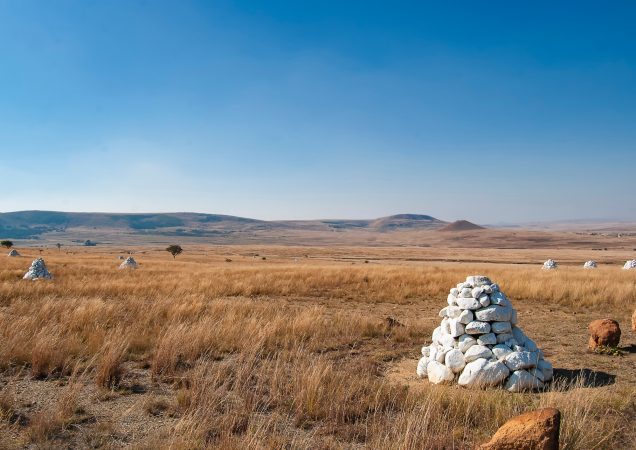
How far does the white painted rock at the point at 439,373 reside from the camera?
279 inches

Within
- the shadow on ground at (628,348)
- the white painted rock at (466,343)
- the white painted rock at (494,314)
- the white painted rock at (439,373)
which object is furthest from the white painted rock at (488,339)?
the shadow on ground at (628,348)

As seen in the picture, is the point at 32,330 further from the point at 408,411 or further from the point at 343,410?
the point at 408,411

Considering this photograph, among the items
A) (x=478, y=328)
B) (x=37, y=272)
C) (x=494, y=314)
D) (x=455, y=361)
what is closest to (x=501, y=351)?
(x=478, y=328)

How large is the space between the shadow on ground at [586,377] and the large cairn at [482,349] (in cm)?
62

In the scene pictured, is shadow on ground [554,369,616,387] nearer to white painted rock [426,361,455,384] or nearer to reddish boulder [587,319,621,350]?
reddish boulder [587,319,621,350]

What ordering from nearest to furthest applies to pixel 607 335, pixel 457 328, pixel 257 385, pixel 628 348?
pixel 257 385, pixel 457 328, pixel 607 335, pixel 628 348

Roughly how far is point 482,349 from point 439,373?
83 centimetres

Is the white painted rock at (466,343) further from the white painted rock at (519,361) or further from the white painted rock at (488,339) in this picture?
the white painted rock at (519,361)

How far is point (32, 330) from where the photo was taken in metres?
8.80

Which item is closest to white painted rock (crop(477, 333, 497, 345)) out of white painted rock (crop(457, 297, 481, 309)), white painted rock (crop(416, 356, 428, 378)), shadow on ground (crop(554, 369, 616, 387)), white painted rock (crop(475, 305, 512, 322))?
white painted rock (crop(475, 305, 512, 322))

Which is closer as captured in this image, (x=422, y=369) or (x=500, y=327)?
(x=500, y=327)

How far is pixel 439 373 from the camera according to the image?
722cm

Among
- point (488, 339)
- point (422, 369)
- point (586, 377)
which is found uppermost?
point (488, 339)

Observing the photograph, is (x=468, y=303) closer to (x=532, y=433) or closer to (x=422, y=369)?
(x=422, y=369)
